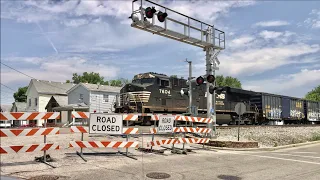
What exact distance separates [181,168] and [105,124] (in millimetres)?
2916

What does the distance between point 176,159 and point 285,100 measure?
34.0m

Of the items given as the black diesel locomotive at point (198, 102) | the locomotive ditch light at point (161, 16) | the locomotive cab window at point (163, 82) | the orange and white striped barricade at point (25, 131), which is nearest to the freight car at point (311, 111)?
the black diesel locomotive at point (198, 102)

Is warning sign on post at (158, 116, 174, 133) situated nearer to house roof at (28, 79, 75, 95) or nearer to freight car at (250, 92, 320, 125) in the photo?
freight car at (250, 92, 320, 125)

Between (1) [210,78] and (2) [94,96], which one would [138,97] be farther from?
(2) [94,96]

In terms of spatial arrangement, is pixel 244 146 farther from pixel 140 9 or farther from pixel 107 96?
pixel 107 96

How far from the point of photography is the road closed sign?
9500mm

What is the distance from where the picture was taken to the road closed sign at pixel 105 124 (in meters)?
9.50

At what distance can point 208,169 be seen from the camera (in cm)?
865

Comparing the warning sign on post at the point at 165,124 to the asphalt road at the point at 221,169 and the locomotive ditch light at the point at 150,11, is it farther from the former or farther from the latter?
the locomotive ditch light at the point at 150,11

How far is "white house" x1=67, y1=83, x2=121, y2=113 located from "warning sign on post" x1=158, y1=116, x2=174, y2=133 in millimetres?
27207

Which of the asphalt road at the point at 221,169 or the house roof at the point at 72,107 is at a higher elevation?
the house roof at the point at 72,107

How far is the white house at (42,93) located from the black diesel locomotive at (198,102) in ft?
72.9

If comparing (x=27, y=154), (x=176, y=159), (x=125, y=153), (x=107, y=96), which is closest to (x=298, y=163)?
(x=176, y=159)

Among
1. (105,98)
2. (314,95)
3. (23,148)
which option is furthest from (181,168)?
(314,95)
